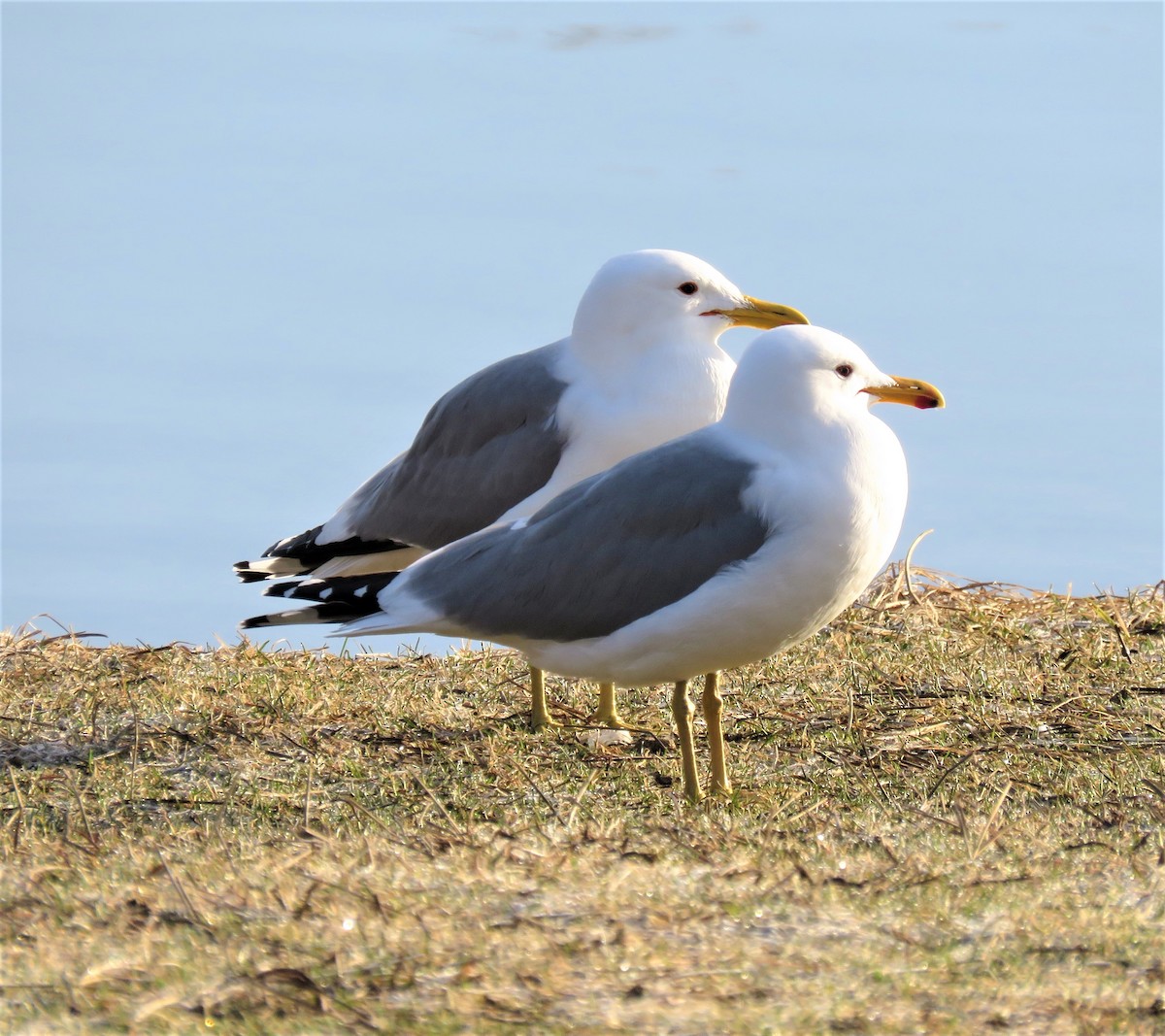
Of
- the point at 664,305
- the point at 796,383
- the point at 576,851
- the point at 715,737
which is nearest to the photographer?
the point at 576,851

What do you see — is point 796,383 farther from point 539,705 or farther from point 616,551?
point 539,705

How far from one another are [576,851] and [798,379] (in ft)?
4.75

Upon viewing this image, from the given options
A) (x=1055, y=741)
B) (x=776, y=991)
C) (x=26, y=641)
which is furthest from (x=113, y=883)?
(x=26, y=641)

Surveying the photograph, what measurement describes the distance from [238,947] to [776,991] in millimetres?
950

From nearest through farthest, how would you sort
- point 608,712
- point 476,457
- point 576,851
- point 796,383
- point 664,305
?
point 576,851, point 796,383, point 608,712, point 664,305, point 476,457

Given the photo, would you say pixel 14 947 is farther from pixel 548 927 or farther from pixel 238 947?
pixel 548 927

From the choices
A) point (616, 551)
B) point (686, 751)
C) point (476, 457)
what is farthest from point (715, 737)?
point (476, 457)

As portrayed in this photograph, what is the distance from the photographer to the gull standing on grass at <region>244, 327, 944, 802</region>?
4176mm

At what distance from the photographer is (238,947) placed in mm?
2947

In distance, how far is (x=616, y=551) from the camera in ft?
14.3

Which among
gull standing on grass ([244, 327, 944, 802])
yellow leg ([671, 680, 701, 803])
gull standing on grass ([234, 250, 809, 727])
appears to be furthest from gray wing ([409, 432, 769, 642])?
gull standing on grass ([234, 250, 809, 727])

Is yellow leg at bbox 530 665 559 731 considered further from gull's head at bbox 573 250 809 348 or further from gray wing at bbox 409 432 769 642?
Result: gull's head at bbox 573 250 809 348

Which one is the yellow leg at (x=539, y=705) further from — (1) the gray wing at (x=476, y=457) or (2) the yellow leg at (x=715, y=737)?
(2) the yellow leg at (x=715, y=737)

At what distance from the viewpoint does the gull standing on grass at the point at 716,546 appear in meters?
4.18
